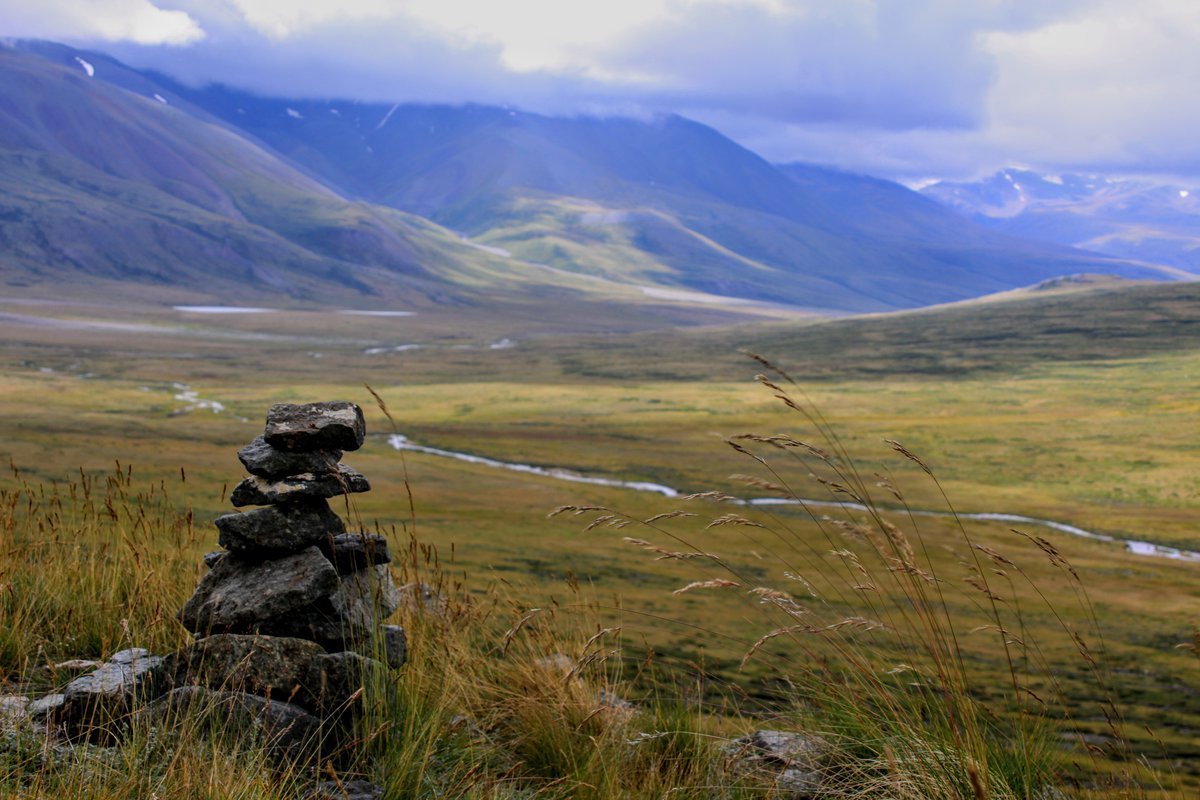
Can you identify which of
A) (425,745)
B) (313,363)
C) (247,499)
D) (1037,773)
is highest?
(247,499)

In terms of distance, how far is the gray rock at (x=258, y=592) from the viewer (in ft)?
20.4

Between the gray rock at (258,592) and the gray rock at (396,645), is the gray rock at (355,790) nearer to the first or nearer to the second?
the gray rock at (396,645)

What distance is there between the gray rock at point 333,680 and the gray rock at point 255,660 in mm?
60

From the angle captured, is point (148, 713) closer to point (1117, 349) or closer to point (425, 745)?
point (425, 745)

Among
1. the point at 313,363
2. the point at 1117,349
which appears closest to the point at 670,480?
the point at 313,363

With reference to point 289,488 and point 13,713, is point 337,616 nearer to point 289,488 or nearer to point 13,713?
point 289,488

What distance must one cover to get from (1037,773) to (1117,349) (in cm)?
11916

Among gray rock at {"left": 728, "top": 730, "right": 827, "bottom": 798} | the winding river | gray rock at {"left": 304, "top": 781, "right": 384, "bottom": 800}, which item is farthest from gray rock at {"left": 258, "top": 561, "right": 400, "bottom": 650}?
the winding river

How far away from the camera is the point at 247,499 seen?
675 centimetres

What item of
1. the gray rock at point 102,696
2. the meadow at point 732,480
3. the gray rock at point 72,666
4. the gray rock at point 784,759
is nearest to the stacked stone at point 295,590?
the gray rock at point 102,696

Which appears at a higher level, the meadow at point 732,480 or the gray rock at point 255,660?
the gray rock at point 255,660

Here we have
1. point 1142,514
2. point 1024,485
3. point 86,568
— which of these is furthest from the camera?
point 1024,485

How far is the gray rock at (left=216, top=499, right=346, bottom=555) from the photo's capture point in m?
6.53

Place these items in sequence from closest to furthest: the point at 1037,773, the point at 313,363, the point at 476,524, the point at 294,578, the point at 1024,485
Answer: the point at 1037,773, the point at 294,578, the point at 476,524, the point at 1024,485, the point at 313,363
